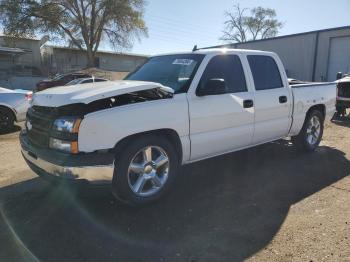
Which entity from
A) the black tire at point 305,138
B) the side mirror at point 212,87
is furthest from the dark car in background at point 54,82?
the side mirror at point 212,87

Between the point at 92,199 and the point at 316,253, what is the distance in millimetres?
2637

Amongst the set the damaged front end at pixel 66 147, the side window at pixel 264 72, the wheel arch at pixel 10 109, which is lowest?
the wheel arch at pixel 10 109

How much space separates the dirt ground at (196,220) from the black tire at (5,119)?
391 cm

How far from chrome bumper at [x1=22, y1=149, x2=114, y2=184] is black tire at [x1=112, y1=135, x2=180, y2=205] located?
0.13 m

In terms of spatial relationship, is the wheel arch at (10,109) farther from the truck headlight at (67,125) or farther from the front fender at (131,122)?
the front fender at (131,122)

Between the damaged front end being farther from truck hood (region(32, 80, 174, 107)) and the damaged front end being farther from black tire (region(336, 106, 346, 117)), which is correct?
black tire (region(336, 106, 346, 117))

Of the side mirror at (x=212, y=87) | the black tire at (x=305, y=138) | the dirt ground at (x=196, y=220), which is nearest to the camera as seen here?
the dirt ground at (x=196, y=220)

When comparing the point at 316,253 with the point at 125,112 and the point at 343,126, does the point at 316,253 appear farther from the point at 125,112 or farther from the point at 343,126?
the point at 343,126

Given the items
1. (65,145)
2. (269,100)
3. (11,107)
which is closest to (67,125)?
(65,145)

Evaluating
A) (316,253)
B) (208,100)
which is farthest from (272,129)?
(316,253)

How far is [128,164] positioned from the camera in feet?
12.9

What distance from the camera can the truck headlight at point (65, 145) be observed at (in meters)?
3.65

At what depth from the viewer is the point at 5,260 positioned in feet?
10.4

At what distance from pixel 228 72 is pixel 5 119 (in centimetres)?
663
